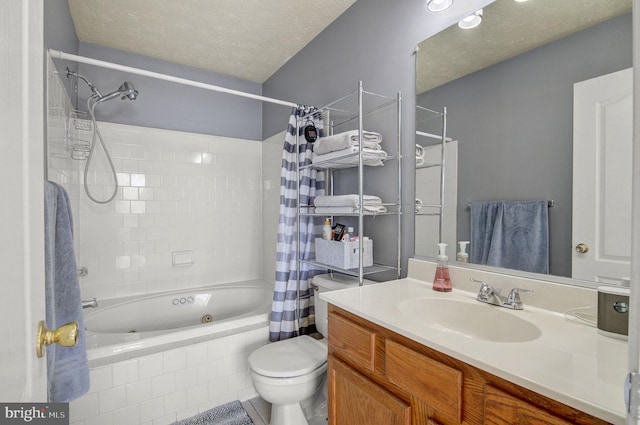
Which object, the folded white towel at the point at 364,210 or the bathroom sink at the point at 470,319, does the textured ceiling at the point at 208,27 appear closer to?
the folded white towel at the point at 364,210

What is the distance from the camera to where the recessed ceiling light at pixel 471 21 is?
4.14 ft

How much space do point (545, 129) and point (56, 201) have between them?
1754 millimetres

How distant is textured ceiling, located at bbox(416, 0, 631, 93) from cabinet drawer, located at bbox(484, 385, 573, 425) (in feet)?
3.76

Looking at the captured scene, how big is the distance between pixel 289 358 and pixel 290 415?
0.28m

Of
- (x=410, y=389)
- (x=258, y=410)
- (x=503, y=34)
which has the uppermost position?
(x=503, y=34)

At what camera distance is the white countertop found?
1.87 ft

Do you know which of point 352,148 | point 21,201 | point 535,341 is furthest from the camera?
point 352,148

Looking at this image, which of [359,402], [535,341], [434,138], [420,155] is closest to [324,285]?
[359,402]

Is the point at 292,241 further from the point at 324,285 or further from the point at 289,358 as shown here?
the point at 289,358

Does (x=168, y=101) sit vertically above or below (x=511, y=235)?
above

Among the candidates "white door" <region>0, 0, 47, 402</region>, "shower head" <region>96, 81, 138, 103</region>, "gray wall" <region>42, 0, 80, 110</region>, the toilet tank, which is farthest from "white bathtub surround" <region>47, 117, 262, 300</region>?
"white door" <region>0, 0, 47, 402</region>

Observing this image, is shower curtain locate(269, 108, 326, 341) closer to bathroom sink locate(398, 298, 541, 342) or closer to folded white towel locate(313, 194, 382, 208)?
folded white towel locate(313, 194, 382, 208)

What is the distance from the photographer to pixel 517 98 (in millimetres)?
1140

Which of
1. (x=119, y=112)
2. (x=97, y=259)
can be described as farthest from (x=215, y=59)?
(x=97, y=259)
